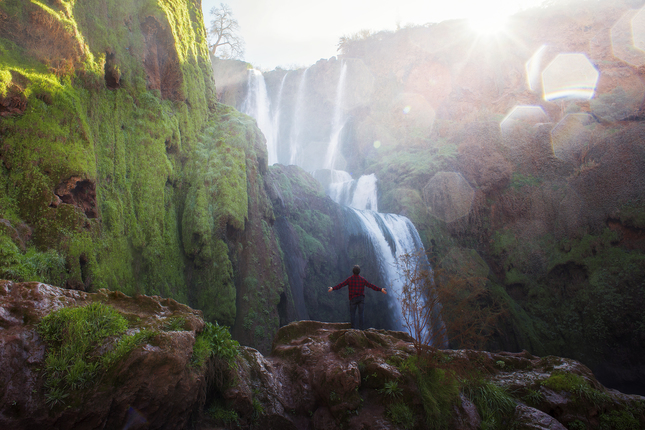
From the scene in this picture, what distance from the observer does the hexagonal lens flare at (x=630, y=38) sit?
2374 centimetres

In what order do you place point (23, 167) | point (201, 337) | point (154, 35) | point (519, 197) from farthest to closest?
point (519, 197) → point (154, 35) → point (23, 167) → point (201, 337)

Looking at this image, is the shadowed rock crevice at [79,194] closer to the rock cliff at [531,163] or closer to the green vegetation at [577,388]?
the rock cliff at [531,163]

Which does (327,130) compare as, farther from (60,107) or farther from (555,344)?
(60,107)

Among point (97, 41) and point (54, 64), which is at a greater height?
point (97, 41)

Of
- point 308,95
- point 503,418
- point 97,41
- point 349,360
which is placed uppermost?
point 308,95

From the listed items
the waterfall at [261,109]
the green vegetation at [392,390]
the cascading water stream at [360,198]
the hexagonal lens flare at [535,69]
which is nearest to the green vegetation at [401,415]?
the green vegetation at [392,390]

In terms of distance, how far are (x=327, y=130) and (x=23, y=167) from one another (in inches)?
1370

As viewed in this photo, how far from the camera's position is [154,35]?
33.2 feet

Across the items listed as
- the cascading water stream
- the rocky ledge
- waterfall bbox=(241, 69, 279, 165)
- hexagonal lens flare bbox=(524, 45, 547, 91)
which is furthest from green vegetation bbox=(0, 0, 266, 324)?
hexagonal lens flare bbox=(524, 45, 547, 91)

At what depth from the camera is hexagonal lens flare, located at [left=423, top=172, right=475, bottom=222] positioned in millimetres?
22188

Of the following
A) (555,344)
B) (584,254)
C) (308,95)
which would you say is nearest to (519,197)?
(584,254)

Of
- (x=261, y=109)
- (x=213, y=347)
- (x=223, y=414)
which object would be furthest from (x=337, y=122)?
(x=223, y=414)

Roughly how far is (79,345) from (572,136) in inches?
1065

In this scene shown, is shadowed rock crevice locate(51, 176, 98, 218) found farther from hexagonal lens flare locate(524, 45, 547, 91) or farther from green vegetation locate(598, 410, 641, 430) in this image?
hexagonal lens flare locate(524, 45, 547, 91)
